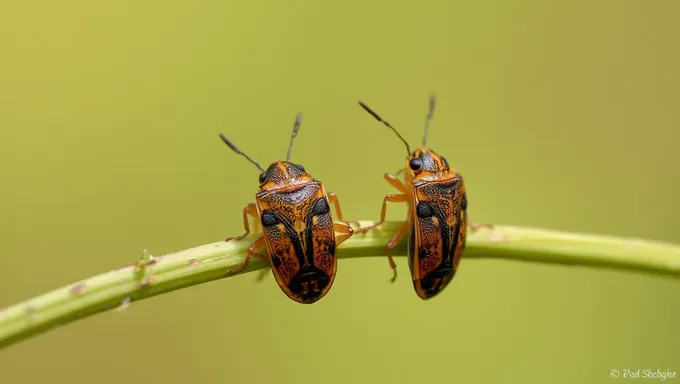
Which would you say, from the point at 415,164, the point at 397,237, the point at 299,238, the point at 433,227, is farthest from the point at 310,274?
the point at 415,164

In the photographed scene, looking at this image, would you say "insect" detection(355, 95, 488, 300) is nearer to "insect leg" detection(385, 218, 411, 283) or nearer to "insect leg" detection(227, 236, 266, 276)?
"insect leg" detection(385, 218, 411, 283)

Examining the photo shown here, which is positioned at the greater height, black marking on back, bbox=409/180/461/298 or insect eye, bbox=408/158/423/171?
insect eye, bbox=408/158/423/171

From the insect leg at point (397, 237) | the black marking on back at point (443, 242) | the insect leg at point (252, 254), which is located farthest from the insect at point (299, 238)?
the black marking on back at point (443, 242)

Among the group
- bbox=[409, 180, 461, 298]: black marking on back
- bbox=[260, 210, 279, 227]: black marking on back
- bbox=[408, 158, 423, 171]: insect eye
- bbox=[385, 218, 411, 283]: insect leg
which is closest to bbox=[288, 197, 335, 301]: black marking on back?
bbox=[260, 210, 279, 227]: black marking on back

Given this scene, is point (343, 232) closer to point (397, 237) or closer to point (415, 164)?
point (397, 237)

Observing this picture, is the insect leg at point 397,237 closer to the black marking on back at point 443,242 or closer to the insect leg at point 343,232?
the black marking on back at point 443,242
